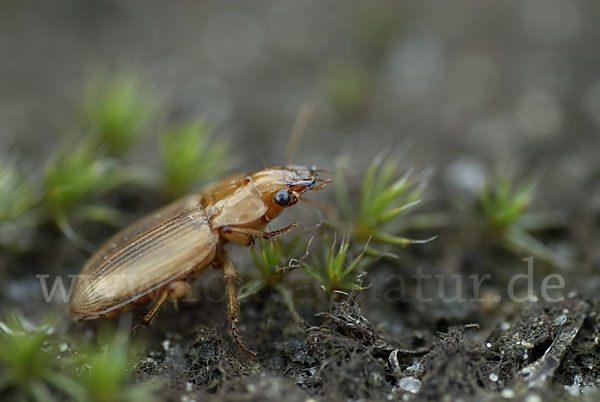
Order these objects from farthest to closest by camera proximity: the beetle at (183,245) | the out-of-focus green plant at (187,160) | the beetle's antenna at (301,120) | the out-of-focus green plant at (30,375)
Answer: the beetle's antenna at (301,120) → the out-of-focus green plant at (187,160) → the beetle at (183,245) → the out-of-focus green plant at (30,375)

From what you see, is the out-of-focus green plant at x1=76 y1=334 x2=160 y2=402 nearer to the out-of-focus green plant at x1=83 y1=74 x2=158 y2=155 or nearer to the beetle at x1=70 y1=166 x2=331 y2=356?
the beetle at x1=70 y1=166 x2=331 y2=356

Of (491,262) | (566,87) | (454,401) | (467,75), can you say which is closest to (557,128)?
(566,87)

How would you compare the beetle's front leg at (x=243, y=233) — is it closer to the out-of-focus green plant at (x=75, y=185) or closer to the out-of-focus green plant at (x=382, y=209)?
the out-of-focus green plant at (x=382, y=209)

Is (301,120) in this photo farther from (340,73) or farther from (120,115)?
(120,115)

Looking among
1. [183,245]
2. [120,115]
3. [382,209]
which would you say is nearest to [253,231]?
[183,245]

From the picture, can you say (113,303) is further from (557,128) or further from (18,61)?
(557,128)

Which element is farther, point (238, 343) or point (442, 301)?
point (442, 301)

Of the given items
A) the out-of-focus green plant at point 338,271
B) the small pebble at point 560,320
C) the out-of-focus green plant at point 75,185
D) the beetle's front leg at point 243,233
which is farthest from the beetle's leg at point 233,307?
the small pebble at point 560,320
